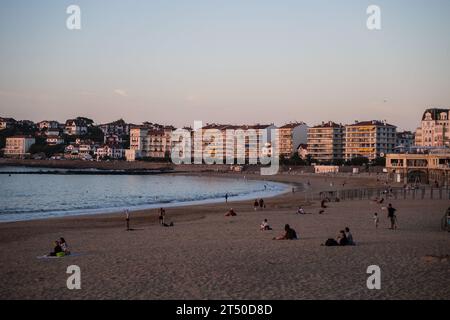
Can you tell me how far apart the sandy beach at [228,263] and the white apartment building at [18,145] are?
570 feet

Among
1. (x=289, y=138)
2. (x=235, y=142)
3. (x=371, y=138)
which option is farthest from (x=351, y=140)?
(x=235, y=142)

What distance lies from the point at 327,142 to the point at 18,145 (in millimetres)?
109755

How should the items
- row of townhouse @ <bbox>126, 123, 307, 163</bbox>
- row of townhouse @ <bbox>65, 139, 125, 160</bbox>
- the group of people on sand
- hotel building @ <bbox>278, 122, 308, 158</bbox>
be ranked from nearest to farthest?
the group of people on sand → hotel building @ <bbox>278, 122, 308, 158</bbox> → row of townhouse @ <bbox>126, 123, 307, 163</bbox> → row of townhouse @ <bbox>65, 139, 125, 160</bbox>

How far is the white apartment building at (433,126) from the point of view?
110963mm

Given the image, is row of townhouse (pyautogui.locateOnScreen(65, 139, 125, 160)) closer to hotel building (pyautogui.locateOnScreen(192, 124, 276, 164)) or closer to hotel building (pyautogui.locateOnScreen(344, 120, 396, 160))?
hotel building (pyautogui.locateOnScreen(192, 124, 276, 164))

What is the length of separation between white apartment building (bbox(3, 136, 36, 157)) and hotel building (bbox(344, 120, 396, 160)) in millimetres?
111929

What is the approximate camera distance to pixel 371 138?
127m

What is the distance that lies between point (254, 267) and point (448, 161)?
59524mm

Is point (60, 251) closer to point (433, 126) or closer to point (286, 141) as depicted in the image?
point (433, 126)

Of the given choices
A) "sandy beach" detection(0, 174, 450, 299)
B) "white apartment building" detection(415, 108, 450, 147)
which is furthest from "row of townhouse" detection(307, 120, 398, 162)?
"sandy beach" detection(0, 174, 450, 299)

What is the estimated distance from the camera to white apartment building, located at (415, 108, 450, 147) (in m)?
111

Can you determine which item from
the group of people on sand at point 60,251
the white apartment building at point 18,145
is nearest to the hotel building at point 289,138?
the white apartment building at point 18,145

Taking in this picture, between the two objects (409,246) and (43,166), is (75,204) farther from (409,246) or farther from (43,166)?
(43,166)
